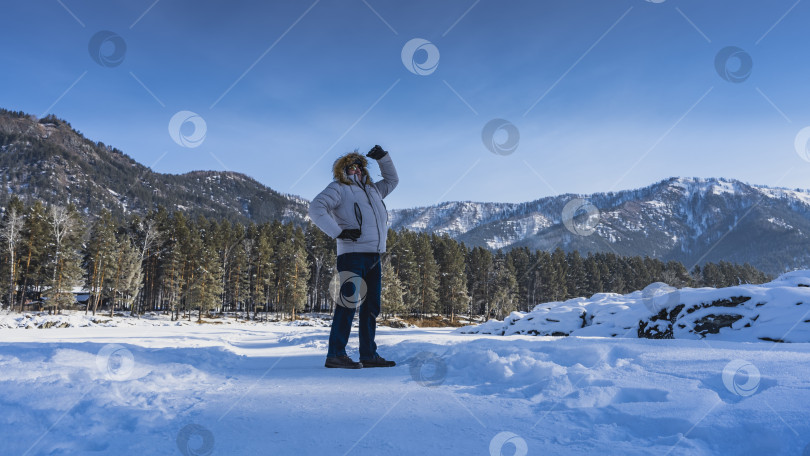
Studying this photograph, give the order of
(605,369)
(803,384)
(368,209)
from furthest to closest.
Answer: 1. (368,209)
2. (605,369)
3. (803,384)

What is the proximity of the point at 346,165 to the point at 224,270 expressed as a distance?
49.3 metres

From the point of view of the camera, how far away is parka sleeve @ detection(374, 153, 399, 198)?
550 cm

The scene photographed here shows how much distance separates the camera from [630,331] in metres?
11.8

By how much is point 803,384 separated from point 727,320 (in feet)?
26.0

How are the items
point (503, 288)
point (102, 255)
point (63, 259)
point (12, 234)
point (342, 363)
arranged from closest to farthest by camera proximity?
point (342, 363) < point (12, 234) < point (63, 259) < point (102, 255) < point (503, 288)

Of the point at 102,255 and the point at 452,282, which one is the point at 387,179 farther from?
the point at 452,282

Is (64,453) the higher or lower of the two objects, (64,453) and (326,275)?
the lower

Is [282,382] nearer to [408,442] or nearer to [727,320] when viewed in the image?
[408,442]

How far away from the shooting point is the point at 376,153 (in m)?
5.28

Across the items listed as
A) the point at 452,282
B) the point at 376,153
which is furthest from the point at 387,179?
the point at 452,282

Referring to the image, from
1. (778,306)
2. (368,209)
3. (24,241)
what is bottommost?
(778,306)

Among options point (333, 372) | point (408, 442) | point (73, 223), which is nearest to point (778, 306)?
point (333, 372)

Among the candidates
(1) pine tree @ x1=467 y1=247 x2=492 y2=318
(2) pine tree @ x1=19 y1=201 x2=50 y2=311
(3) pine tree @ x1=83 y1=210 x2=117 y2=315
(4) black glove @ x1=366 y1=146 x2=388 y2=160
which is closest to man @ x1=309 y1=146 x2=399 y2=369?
(4) black glove @ x1=366 y1=146 x2=388 y2=160

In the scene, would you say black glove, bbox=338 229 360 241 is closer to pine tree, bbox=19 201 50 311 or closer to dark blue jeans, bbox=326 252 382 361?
dark blue jeans, bbox=326 252 382 361
